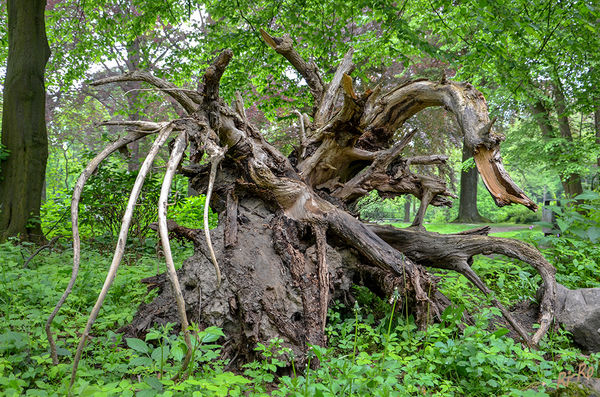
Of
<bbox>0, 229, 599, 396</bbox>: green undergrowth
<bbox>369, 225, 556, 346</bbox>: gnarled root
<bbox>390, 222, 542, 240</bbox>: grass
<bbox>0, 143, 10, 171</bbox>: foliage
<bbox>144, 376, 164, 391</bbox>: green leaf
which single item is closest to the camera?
<bbox>144, 376, 164, 391</bbox>: green leaf

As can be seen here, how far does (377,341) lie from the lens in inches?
110

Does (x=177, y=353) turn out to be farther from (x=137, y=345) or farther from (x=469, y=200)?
(x=469, y=200)

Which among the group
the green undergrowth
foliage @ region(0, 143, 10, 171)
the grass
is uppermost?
foliage @ region(0, 143, 10, 171)

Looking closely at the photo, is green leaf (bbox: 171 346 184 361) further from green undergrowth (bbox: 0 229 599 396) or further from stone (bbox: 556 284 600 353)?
stone (bbox: 556 284 600 353)

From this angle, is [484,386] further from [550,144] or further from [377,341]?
[550,144]

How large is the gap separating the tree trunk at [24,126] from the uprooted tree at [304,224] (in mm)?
3708

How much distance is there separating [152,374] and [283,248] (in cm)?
146

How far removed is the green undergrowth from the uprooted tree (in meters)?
0.24

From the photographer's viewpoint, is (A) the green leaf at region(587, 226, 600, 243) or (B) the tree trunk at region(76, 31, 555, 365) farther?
(A) the green leaf at region(587, 226, 600, 243)

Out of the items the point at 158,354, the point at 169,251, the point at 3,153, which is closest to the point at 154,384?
the point at 158,354

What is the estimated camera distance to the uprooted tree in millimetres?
2662

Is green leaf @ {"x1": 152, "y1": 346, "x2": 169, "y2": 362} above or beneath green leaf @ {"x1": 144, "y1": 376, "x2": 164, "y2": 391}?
above

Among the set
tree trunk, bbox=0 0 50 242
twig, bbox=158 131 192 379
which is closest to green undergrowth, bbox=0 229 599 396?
twig, bbox=158 131 192 379

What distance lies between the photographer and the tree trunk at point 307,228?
2695mm
